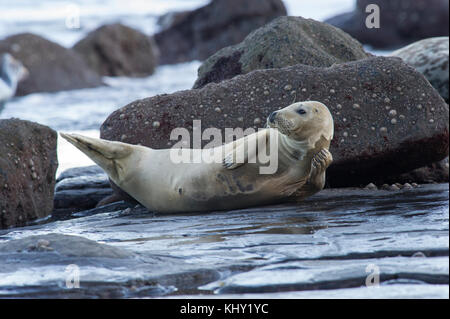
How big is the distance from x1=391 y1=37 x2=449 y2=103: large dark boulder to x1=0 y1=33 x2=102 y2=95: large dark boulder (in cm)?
866

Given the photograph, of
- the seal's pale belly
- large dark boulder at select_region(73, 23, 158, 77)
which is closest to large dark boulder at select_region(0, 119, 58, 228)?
the seal's pale belly

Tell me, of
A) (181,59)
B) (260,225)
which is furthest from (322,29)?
(181,59)

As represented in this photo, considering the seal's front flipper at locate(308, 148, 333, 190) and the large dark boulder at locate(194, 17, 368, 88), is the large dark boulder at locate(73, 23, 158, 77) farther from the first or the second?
the seal's front flipper at locate(308, 148, 333, 190)

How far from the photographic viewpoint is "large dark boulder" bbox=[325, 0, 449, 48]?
21.6 meters

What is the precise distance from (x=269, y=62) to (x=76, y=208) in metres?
1.90

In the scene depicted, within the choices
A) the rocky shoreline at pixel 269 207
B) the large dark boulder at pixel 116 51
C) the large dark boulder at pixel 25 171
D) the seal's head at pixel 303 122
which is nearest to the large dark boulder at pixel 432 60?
the rocky shoreline at pixel 269 207

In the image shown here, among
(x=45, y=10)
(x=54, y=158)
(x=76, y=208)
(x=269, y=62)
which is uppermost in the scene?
Answer: (x=45, y=10)

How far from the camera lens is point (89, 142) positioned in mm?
5594

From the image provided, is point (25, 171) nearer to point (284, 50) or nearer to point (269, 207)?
point (269, 207)

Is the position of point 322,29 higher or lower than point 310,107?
higher

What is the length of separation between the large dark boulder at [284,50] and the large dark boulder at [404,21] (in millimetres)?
14661

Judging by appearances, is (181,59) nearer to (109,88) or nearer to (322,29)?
(109,88)

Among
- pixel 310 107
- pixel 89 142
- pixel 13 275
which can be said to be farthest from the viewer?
pixel 89 142

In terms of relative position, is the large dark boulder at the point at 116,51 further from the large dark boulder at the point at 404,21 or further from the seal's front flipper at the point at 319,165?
the seal's front flipper at the point at 319,165
